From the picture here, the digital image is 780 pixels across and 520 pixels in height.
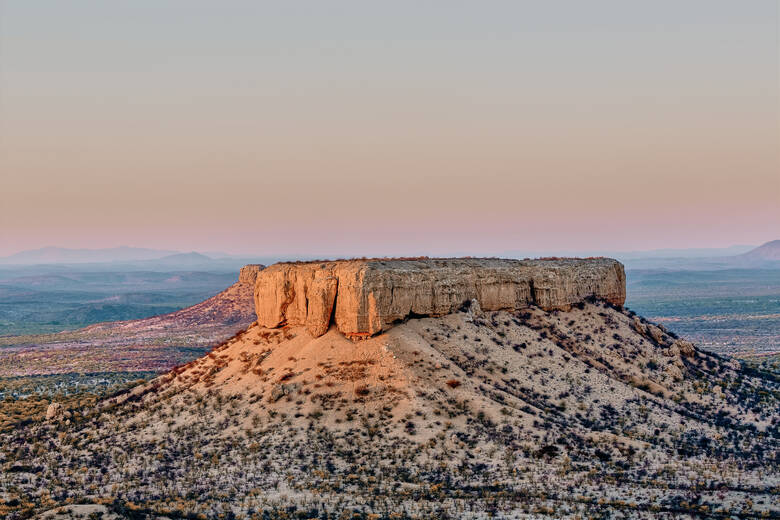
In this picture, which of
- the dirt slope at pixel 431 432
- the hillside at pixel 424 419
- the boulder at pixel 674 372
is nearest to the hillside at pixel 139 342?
the hillside at pixel 424 419

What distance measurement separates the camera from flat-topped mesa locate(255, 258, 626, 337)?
1615 inches

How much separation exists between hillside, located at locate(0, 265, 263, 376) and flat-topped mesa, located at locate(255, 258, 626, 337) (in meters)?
40.2

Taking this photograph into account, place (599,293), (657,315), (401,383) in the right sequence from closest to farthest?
(401,383) < (599,293) < (657,315)

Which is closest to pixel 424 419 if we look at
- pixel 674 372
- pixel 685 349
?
pixel 674 372

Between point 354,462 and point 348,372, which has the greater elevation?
point 348,372

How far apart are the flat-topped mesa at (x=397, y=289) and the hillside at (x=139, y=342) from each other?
40.2m

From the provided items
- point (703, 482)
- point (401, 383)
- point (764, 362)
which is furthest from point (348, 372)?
point (764, 362)

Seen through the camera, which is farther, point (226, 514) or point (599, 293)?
point (599, 293)

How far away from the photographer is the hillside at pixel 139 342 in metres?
85.8

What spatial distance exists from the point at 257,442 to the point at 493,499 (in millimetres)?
12983

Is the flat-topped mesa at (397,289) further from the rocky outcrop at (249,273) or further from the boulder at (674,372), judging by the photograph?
the rocky outcrop at (249,273)

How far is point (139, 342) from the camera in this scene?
107 m

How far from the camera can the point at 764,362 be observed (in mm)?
71938

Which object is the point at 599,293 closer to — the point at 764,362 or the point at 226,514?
the point at 764,362
